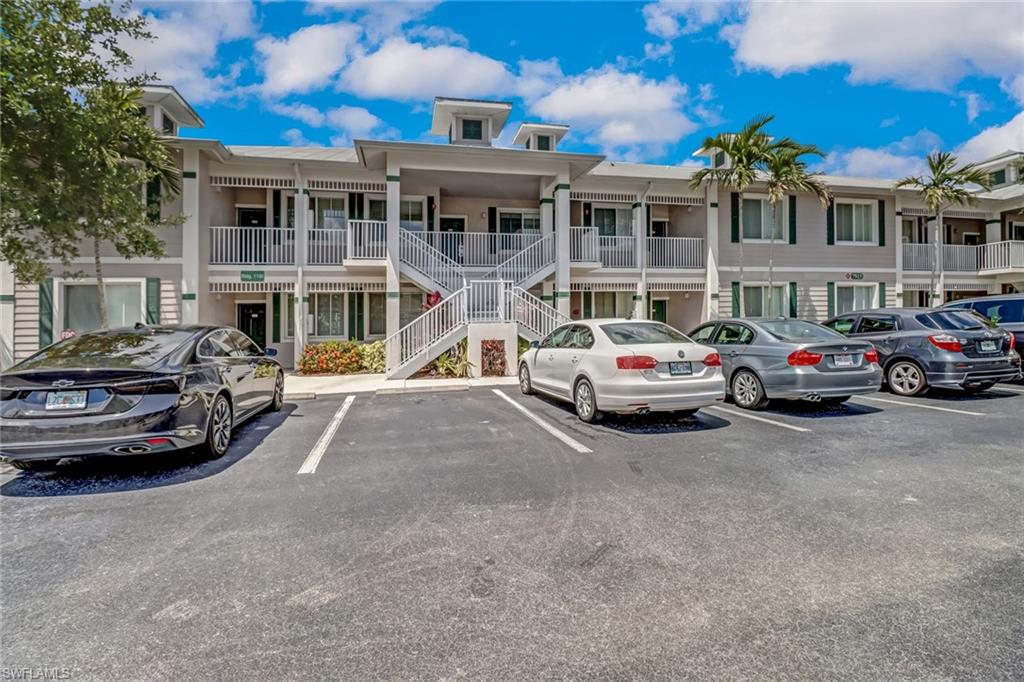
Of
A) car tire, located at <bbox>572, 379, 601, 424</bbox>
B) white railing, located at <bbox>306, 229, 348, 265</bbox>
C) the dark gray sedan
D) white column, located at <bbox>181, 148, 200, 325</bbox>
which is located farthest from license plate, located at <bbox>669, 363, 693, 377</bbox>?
white column, located at <bbox>181, 148, 200, 325</bbox>

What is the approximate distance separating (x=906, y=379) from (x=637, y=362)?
638cm

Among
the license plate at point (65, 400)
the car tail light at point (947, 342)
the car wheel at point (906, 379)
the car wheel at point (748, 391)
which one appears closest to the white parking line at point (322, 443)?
the license plate at point (65, 400)

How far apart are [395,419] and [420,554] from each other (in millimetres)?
4632

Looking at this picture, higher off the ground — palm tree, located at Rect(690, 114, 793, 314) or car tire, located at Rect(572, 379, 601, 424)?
palm tree, located at Rect(690, 114, 793, 314)

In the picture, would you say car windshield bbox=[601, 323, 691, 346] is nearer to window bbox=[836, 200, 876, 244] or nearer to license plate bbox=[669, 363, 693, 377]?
license plate bbox=[669, 363, 693, 377]

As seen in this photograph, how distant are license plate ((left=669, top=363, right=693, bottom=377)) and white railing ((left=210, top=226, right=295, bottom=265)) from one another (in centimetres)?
1184

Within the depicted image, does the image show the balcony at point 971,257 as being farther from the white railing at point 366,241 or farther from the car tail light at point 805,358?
the white railing at point 366,241

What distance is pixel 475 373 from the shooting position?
39.5 ft

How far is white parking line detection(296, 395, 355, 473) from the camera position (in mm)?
5391

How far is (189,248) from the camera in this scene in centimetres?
1318

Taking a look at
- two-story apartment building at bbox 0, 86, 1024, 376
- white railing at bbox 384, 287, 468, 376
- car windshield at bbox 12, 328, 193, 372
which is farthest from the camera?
two-story apartment building at bbox 0, 86, 1024, 376

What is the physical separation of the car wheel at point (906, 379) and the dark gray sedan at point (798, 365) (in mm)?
2189

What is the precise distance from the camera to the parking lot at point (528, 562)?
2.35 m

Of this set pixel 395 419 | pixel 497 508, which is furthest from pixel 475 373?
pixel 497 508
